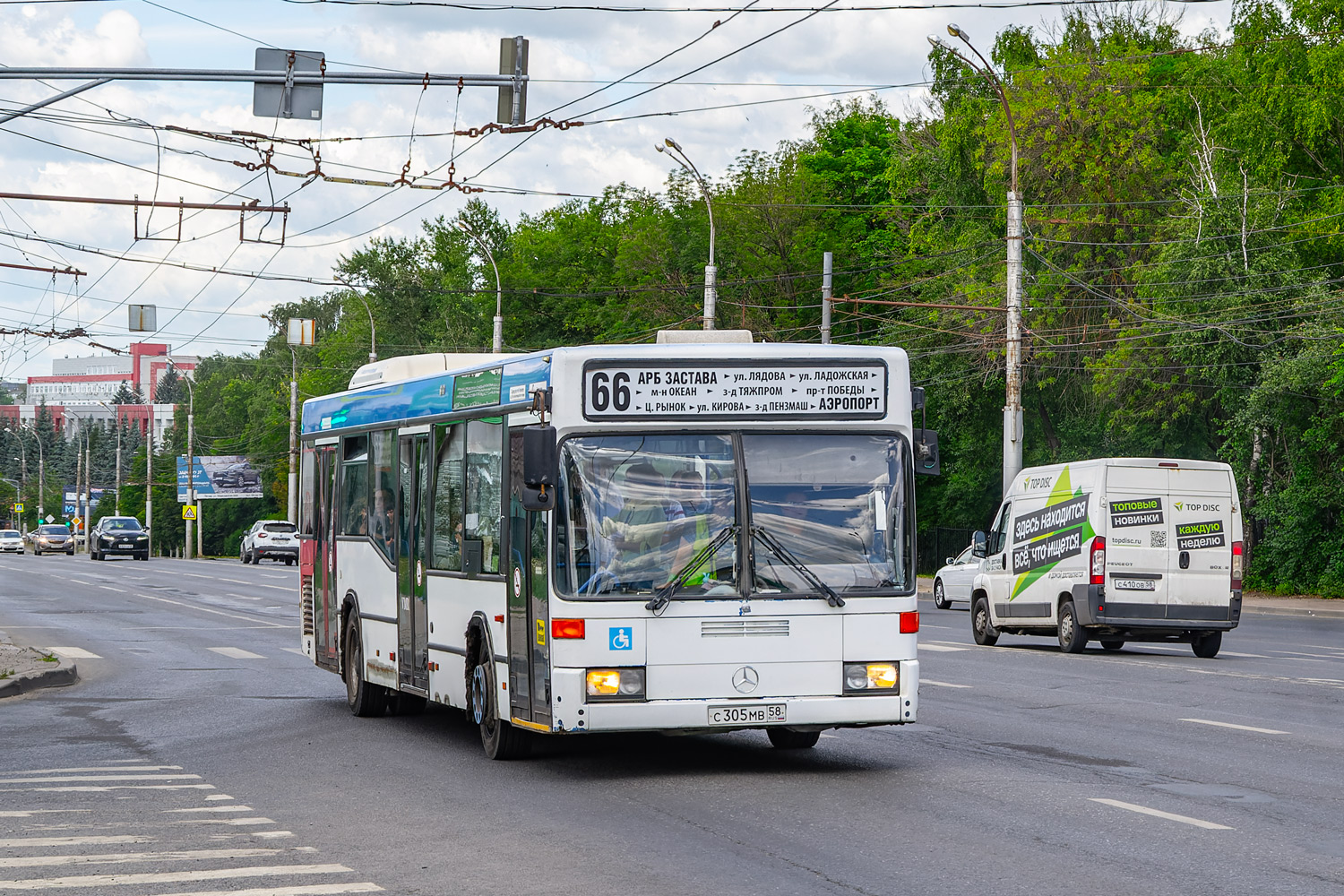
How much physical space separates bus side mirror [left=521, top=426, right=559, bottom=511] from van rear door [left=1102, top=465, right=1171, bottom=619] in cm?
1311

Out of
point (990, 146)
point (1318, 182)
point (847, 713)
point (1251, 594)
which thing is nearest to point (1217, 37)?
point (990, 146)

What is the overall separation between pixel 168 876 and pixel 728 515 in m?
4.25

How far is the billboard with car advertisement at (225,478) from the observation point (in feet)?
344

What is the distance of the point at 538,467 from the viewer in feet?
34.7

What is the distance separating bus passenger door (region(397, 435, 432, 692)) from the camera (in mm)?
13539

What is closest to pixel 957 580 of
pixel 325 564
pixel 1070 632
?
pixel 1070 632

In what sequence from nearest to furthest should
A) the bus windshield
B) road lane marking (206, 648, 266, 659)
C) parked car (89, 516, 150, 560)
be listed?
the bus windshield → road lane marking (206, 648, 266, 659) → parked car (89, 516, 150, 560)

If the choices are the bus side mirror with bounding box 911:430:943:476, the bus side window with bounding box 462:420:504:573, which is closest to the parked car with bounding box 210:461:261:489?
the bus side window with bounding box 462:420:504:573

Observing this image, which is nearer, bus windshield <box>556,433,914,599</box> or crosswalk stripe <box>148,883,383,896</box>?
crosswalk stripe <box>148,883,383,896</box>

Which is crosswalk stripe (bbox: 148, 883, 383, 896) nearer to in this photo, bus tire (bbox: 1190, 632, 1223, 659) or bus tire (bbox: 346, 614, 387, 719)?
bus tire (bbox: 346, 614, 387, 719)

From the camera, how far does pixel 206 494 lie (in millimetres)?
105188

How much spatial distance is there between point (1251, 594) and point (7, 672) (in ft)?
103

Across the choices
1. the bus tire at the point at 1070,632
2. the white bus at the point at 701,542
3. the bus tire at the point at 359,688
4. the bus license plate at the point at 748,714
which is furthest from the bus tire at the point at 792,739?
the bus tire at the point at 1070,632

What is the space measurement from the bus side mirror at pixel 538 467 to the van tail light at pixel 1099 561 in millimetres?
13063
